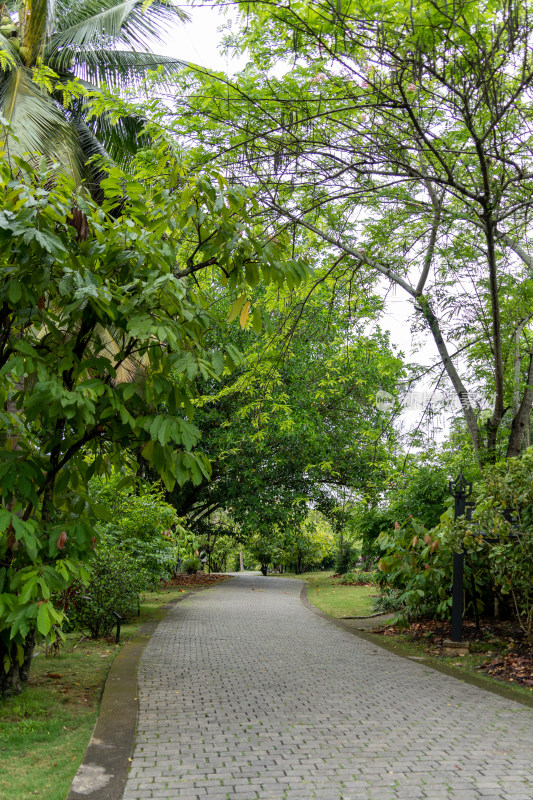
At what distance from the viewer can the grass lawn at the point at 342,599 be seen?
49.0ft

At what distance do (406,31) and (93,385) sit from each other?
445 cm

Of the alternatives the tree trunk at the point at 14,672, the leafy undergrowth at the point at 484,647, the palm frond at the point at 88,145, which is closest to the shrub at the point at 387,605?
the leafy undergrowth at the point at 484,647

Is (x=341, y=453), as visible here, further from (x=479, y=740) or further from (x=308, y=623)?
(x=479, y=740)

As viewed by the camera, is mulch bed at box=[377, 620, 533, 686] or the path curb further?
mulch bed at box=[377, 620, 533, 686]

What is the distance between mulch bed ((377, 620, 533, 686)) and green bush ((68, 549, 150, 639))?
14.9 feet

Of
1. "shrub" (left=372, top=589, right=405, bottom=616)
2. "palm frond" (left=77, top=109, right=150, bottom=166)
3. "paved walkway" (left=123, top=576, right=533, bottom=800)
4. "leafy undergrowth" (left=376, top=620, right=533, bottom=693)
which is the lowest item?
"paved walkway" (left=123, top=576, right=533, bottom=800)

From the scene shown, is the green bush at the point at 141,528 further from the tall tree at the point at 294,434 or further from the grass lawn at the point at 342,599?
the tall tree at the point at 294,434

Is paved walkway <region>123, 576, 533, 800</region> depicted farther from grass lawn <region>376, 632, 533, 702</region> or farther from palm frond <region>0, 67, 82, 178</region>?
palm frond <region>0, 67, 82, 178</region>

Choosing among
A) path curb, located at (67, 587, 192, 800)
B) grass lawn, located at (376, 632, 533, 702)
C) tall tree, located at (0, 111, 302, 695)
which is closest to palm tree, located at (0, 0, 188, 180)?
tall tree, located at (0, 111, 302, 695)

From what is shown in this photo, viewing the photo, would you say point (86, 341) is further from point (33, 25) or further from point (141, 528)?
point (33, 25)

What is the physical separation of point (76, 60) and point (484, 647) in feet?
43.4

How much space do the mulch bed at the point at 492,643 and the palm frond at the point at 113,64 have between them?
38.2ft

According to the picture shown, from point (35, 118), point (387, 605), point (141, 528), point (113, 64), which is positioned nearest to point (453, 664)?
point (387, 605)

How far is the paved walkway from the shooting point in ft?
13.4
